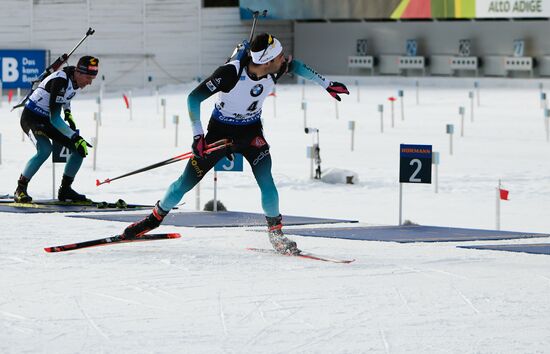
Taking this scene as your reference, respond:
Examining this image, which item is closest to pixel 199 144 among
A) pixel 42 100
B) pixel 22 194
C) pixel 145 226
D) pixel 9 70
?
pixel 145 226

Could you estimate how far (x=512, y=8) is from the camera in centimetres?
3884

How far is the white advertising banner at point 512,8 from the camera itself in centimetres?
3841

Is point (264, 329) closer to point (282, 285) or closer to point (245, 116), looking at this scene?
point (282, 285)

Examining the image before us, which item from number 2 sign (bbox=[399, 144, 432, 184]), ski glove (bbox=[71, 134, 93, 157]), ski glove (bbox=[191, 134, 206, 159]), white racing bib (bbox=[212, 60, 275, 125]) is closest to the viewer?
ski glove (bbox=[191, 134, 206, 159])

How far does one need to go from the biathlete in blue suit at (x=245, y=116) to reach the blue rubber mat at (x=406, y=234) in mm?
1693

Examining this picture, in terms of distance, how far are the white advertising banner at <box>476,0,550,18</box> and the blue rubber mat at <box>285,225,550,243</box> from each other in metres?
26.6

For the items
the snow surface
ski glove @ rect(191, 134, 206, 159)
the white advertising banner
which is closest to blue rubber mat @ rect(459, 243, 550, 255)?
the snow surface

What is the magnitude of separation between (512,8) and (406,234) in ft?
90.4

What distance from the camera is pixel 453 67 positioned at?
41812 millimetres

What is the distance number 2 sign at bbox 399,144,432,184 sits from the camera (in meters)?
13.6

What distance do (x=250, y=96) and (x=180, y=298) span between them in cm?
237

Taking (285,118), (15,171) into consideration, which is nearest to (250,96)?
(15,171)

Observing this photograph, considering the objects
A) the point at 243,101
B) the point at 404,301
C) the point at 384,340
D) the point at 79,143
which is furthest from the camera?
the point at 79,143

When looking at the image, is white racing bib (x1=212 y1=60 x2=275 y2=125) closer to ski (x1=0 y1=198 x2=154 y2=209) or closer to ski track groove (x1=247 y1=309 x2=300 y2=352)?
ski track groove (x1=247 y1=309 x2=300 y2=352)
